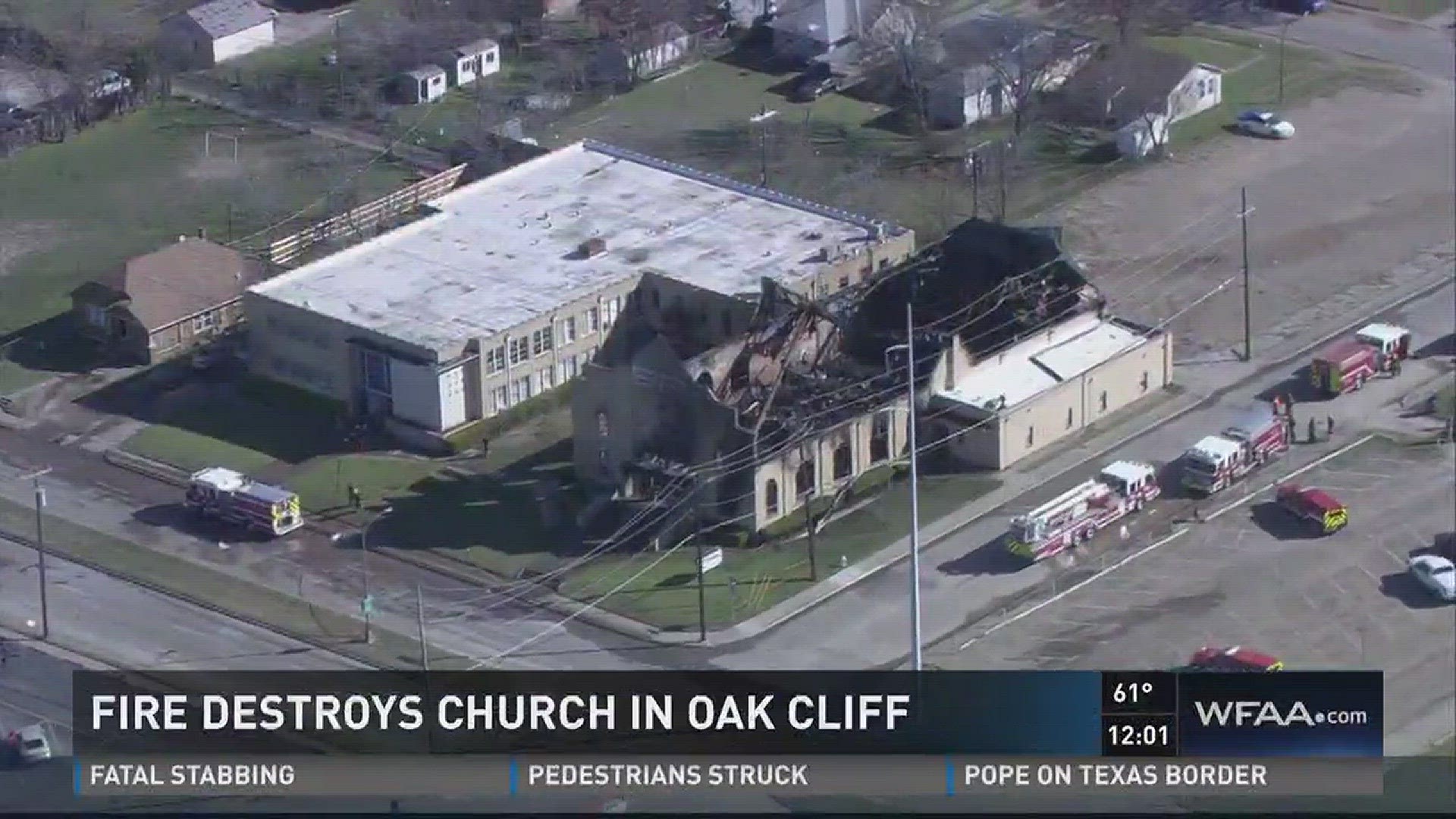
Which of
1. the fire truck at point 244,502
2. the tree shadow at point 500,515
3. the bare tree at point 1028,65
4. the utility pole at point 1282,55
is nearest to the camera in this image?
the tree shadow at point 500,515

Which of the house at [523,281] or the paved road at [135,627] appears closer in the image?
the paved road at [135,627]

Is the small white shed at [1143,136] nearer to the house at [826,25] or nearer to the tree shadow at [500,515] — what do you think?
the house at [826,25]

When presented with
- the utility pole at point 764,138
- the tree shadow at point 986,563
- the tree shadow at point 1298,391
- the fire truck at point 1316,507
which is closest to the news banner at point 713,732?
the tree shadow at point 986,563

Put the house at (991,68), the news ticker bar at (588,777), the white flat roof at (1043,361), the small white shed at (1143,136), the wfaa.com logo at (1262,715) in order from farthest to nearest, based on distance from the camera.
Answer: the house at (991,68) < the small white shed at (1143,136) < the white flat roof at (1043,361) < the news ticker bar at (588,777) < the wfaa.com logo at (1262,715)

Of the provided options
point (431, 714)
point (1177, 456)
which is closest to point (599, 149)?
point (1177, 456)

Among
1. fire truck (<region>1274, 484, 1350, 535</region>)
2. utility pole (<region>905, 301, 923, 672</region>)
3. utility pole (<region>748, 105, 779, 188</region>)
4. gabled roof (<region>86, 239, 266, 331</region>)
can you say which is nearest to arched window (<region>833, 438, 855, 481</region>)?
utility pole (<region>905, 301, 923, 672</region>)

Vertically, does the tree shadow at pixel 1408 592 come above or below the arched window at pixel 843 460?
below

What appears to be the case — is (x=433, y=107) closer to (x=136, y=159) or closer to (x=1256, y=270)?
(x=136, y=159)
